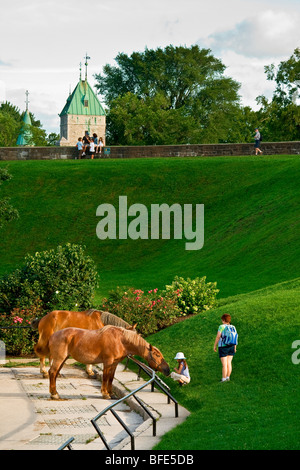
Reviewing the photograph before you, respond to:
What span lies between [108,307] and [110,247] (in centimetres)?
1951

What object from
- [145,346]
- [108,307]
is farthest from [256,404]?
[108,307]

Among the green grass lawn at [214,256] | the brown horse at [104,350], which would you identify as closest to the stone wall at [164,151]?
the green grass lawn at [214,256]

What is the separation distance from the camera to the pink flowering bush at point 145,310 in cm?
2581

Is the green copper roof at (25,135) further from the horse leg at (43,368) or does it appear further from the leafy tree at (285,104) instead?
the horse leg at (43,368)

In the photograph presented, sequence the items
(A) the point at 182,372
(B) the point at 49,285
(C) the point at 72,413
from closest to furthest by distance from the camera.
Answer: (C) the point at 72,413 → (A) the point at 182,372 → (B) the point at 49,285

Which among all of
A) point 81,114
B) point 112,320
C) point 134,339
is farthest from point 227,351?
point 81,114

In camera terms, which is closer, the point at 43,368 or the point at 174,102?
the point at 43,368

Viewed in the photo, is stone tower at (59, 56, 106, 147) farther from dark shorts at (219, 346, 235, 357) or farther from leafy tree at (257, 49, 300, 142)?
dark shorts at (219, 346, 235, 357)

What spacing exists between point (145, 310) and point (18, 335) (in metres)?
4.88

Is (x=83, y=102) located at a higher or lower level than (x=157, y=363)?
higher

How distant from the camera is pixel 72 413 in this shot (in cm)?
1648

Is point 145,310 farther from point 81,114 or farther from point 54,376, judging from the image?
point 81,114

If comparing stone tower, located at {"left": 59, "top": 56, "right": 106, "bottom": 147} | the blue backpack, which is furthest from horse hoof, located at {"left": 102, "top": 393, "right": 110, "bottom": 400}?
stone tower, located at {"left": 59, "top": 56, "right": 106, "bottom": 147}

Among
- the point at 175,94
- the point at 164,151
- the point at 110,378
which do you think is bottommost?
the point at 110,378
